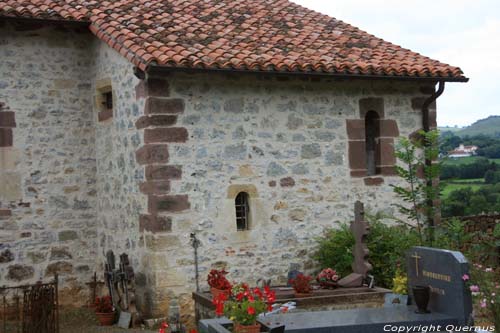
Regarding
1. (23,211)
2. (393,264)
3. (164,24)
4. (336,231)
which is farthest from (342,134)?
(23,211)

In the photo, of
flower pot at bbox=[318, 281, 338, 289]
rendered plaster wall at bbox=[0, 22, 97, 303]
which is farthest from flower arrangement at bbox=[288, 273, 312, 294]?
rendered plaster wall at bbox=[0, 22, 97, 303]

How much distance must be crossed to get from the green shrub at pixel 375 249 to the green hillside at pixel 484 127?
114 feet

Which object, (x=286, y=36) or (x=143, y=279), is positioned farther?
(x=286, y=36)

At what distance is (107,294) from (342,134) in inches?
173

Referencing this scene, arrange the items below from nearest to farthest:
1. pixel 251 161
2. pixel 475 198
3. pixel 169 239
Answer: pixel 169 239 → pixel 251 161 → pixel 475 198

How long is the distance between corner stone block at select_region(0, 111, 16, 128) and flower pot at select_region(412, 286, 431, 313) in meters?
6.72

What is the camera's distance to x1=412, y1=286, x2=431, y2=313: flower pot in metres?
7.90

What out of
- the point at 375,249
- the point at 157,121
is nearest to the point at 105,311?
the point at 157,121

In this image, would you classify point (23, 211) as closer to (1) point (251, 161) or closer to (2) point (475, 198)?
(1) point (251, 161)

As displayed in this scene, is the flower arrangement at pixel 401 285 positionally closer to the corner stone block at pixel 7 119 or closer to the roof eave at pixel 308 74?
the roof eave at pixel 308 74

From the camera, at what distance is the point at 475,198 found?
662 inches

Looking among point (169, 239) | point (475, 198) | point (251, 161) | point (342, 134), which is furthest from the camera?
point (475, 198)

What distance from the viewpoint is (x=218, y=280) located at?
9820mm

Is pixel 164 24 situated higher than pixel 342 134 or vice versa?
pixel 164 24
